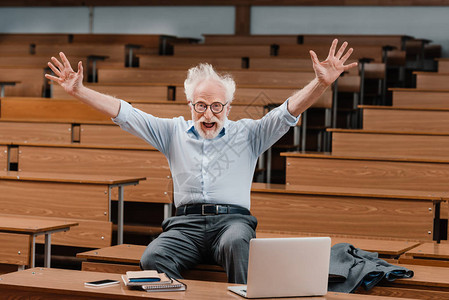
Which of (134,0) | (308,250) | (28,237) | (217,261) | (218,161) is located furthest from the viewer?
(134,0)

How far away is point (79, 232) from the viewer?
2416 millimetres

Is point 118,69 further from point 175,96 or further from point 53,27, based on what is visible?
point 53,27

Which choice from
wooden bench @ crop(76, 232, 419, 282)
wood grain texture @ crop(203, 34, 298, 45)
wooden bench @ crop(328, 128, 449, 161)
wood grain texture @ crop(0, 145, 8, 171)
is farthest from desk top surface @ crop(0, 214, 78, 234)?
wood grain texture @ crop(203, 34, 298, 45)

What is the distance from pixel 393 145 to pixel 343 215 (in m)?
0.69

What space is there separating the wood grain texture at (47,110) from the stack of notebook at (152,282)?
7.28ft

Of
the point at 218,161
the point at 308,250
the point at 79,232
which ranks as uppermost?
the point at 218,161

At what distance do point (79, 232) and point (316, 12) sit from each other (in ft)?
10.6

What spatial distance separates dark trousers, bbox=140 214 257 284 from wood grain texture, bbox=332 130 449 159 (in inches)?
48.1

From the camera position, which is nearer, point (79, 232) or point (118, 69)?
point (79, 232)

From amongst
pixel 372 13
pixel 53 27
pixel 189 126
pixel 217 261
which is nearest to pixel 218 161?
pixel 189 126

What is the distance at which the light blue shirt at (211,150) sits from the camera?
69.2 inches

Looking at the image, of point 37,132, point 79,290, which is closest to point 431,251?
point 79,290

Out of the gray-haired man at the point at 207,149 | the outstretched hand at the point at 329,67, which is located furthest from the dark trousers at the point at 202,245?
the outstretched hand at the point at 329,67

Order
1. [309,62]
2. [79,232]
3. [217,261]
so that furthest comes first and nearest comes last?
[309,62], [79,232], [217,261]
